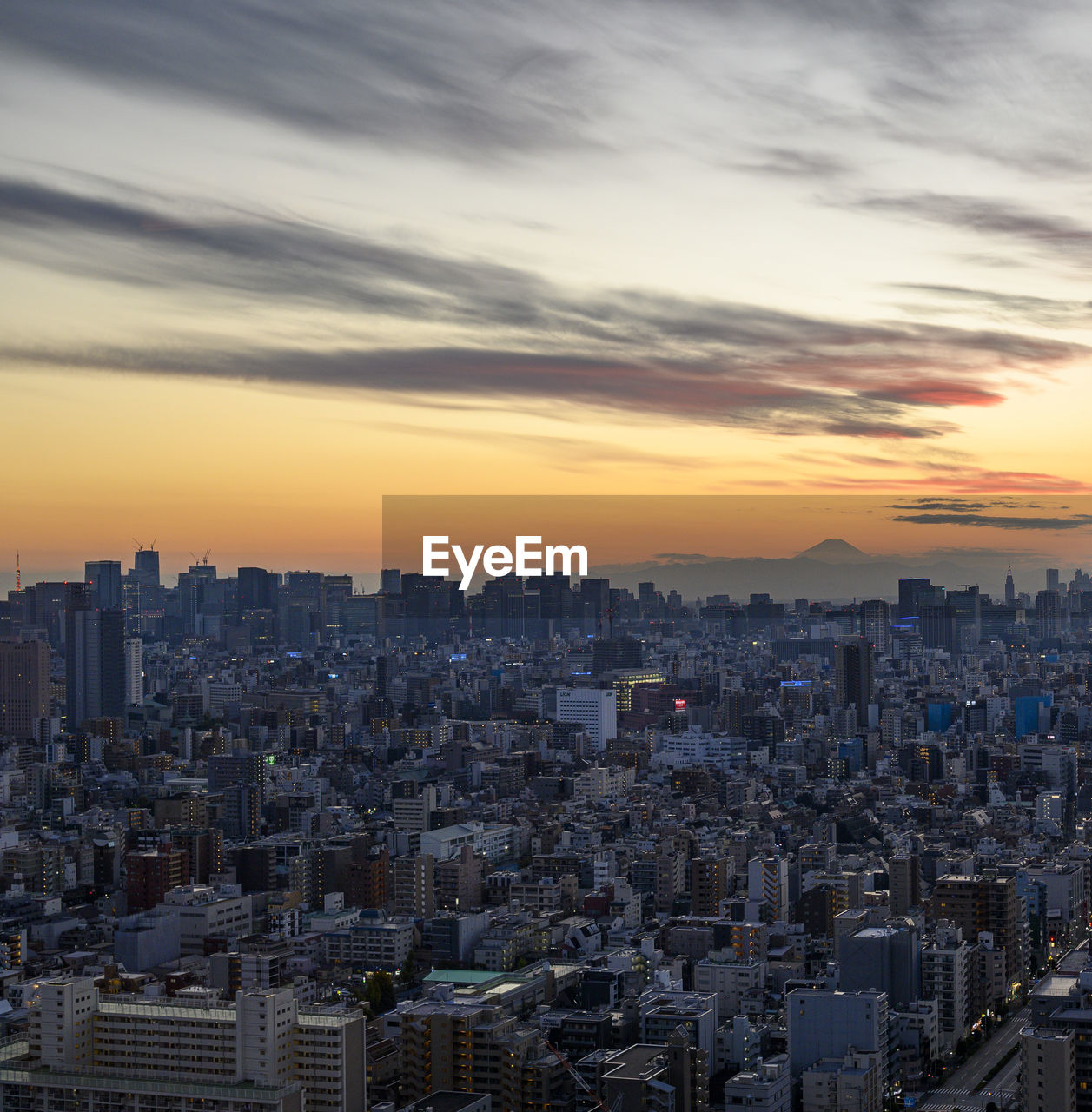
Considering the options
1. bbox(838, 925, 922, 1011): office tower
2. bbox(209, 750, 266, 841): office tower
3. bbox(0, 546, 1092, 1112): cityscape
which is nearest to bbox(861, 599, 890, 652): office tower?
bbox(0, 546, 1092, 1112): cityscape

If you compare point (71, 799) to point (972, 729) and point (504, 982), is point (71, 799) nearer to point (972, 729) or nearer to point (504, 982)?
point (504, 982)

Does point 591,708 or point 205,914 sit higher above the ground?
point 591,708

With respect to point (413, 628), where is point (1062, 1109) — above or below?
below

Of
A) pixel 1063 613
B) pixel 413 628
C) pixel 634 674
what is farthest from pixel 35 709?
pixel 1063 613

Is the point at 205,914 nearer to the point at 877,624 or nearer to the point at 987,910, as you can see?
the point at 987,910

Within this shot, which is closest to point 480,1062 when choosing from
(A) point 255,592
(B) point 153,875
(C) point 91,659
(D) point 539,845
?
(B) point 153,875

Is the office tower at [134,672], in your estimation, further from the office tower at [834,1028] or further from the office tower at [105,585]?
the office tower at [834,1028]

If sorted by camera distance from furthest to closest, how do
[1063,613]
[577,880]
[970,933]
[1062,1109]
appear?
[1063,613] < [577,880] < [970,933] < [1062,1109]

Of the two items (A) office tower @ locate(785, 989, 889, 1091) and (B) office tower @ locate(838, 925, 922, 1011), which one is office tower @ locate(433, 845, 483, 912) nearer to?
(B) office tower @ locate(838, 925, 922, 1011)
